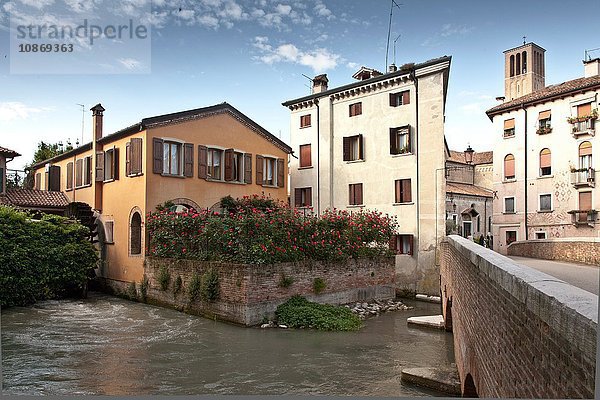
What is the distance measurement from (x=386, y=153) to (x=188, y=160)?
6082 millimetres

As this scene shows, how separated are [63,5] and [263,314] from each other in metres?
7.46

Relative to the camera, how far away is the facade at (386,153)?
15.3 meters

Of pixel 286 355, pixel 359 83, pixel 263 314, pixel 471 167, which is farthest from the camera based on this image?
pixel 471 167

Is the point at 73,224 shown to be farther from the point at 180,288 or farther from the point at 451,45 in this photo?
the point at 451,45

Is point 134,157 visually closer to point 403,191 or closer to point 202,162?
point 202,162

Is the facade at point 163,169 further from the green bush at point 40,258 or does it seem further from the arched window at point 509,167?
the arched window at point 509,167

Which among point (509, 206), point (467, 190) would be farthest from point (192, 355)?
point (467, 190)

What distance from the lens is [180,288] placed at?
42.4 ft

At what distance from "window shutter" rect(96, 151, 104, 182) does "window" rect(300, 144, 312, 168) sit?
20.9ft

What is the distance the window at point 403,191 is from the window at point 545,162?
367cm

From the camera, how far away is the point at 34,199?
16.9 meters

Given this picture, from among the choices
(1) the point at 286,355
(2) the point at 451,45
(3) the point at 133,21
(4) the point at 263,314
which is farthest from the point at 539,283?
(4) the point at 263,314

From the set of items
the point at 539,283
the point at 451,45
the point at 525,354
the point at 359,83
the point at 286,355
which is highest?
the point at 359,83

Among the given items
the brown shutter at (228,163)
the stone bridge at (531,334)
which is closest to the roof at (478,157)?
the brown shutter at (228,163)
